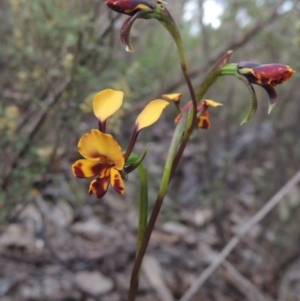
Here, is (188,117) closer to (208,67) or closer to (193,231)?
(208,67)

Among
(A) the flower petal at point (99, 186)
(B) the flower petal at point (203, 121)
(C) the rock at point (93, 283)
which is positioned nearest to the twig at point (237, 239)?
(C) the rock at point (93, 283)

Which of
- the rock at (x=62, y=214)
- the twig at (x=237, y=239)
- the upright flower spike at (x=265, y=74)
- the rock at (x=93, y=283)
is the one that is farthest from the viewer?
the rock at (x=62, y=214)

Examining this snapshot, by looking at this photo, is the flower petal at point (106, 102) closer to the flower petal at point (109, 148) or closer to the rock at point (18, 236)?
the flower petal at point (109, 148)

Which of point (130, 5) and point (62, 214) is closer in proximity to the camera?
point (130, 5)

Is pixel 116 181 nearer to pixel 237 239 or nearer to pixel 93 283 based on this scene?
pixel 237 239

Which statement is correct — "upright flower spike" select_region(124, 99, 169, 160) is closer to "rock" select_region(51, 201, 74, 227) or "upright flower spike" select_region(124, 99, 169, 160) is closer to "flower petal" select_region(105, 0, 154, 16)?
"flower petal" select_region(105, 0, 154, 16)

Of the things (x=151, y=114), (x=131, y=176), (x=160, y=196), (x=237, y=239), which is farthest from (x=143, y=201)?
(x=131, y=176)

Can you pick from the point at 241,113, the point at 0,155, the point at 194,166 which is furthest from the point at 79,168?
the point at 241,113
